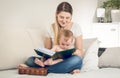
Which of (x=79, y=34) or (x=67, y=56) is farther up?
(x=79, y=34)

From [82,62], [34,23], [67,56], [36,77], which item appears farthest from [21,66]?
[34,23]

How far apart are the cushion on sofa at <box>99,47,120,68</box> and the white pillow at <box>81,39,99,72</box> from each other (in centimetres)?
12

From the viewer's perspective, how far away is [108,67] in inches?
81.4

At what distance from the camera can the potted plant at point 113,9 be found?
3547mm

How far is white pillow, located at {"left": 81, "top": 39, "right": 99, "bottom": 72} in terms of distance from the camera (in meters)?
1.91

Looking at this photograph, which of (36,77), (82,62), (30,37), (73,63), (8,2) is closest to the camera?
(36,77)

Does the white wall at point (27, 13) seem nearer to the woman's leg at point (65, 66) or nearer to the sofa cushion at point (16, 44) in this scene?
the sofa cushion at point (16, 44)

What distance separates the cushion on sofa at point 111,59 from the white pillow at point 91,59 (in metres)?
0.12

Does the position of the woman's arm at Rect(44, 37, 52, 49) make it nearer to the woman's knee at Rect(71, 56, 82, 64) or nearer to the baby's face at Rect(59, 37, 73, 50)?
the baby's face at Rect(59, 37, 73, 50)

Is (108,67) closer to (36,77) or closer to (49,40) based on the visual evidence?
(49,40)

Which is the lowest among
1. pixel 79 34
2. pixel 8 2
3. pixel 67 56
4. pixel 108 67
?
pixel 108 67

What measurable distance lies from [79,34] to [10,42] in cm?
54

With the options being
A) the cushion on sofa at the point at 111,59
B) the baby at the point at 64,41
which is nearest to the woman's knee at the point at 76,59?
the baby at the point at 64,41

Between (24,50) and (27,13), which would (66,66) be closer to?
(24,50)
